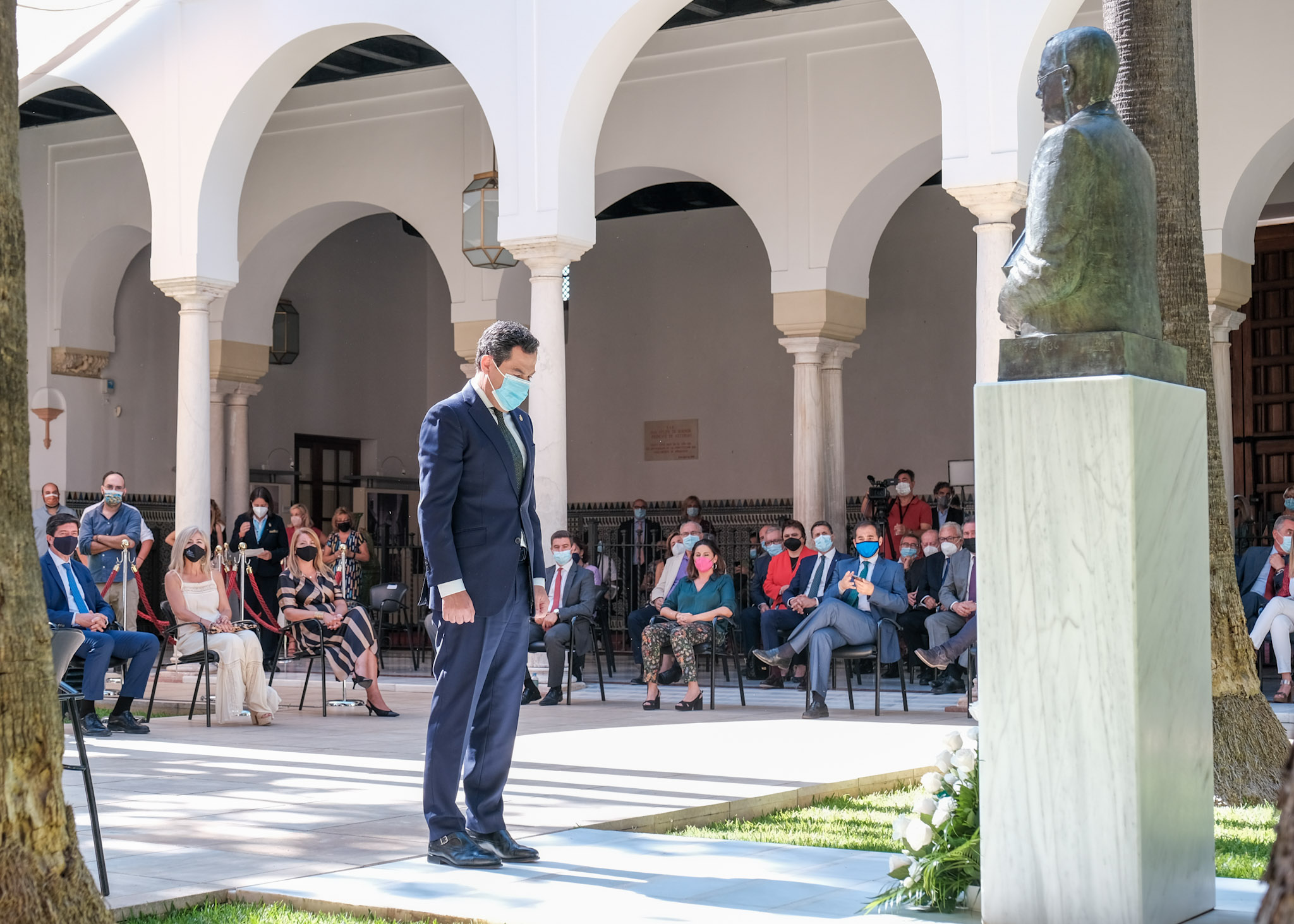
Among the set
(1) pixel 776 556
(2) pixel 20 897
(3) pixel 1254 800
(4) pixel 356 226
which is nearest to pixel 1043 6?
(1) pixel 776 556

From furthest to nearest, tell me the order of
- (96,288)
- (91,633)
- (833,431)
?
(96,288)
(833,431)
(91,633)

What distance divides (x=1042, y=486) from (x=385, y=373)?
19122 mm

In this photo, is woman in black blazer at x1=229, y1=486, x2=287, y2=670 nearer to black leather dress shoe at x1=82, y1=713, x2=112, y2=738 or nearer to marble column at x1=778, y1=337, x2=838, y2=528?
black leather dress shoe at x1=82, y1=713, x2=112, y2=738

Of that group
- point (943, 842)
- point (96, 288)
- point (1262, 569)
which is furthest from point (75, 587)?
point (96, 288)

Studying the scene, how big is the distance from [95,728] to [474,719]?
17.3 ft

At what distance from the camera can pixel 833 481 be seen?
48.6 ft

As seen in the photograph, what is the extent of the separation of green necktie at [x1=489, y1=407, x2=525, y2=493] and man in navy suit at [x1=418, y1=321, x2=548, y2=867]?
0.06ft

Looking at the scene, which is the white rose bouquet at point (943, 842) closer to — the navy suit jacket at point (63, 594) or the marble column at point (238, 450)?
the navy suit jacket at point (63, 594)

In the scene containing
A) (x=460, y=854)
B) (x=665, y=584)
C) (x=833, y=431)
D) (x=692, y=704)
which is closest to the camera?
(x=460, y=854)

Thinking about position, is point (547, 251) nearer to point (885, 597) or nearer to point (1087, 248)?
point (885, 597)

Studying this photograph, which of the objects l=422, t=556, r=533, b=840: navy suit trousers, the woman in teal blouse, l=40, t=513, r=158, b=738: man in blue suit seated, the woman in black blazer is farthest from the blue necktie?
l=422, t=556, r=533, b=840: navy suit trousers

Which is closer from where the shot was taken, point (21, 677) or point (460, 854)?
point (21, 677)

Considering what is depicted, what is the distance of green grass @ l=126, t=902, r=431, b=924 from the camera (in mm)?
4086

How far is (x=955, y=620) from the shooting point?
1045cm
